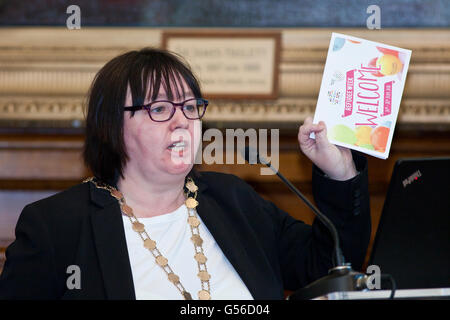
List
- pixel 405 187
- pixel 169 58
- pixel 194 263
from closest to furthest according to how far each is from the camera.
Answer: pixel 405 187 < pixel 194 263 < pixel 169 58

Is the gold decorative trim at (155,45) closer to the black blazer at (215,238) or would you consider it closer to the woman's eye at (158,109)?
the black blazer at (215,238)

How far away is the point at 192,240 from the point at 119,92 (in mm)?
455

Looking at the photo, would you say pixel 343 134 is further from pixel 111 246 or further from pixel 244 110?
pixel 244 110

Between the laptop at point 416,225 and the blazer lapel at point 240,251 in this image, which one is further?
the blazer lapel at point 240,251

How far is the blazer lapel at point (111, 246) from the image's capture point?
62.1 inches

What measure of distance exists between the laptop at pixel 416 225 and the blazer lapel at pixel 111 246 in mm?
590

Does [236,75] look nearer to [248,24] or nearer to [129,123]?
[248,24]

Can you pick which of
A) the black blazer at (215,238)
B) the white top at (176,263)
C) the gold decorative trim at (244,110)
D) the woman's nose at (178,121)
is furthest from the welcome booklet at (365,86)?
the gold decorative trim at (244,110)

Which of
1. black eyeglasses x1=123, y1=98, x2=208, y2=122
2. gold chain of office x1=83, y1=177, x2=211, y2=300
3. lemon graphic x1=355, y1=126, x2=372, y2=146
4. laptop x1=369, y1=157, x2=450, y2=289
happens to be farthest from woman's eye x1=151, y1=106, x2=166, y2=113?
laptop x1=369, y1=157, x2=450, y2=289

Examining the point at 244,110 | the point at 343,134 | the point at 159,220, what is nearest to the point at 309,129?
the point at 343,134

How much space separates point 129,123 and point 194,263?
42 centimetres

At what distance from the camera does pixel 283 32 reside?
2.55 m

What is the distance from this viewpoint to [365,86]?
1639 millimetres
